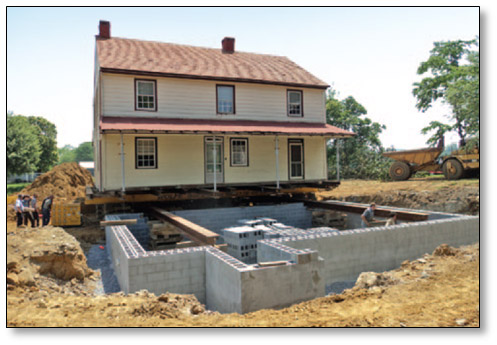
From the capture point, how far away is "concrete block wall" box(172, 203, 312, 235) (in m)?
14.9

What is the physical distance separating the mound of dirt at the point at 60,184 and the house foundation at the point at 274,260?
18364 millimetres

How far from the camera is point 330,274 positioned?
931 centimetres

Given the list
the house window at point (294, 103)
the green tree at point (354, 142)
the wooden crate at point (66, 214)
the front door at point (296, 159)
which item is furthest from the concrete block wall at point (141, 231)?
the green tree at point (354, 142)

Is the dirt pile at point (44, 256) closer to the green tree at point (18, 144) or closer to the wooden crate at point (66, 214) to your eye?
the green tree at point (18, 144)

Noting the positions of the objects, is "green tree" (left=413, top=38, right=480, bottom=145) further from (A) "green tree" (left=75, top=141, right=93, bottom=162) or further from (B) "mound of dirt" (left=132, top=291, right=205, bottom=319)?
(A) "green tree" (left=75, top=141, right=93, bottom=162)

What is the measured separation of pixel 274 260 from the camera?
8.16 m

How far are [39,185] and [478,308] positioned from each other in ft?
105

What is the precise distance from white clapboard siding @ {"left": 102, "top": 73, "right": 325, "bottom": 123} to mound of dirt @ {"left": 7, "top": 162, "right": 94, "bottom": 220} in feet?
43.2

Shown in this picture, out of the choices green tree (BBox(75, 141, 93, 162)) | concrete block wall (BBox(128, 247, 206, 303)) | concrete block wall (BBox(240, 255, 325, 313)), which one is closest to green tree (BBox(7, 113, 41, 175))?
concrete block wall (BBox(128, 247, 206, 303))

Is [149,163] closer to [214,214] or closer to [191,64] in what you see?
[214,214]

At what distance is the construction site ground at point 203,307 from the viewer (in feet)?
16.4

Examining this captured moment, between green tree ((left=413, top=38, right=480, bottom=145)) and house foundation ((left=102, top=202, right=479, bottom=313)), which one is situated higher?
green tree ((left=413, top=38, right=480, bottom=145))

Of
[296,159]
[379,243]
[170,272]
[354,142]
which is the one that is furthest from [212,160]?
Result: [354,142]

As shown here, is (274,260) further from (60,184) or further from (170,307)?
(60,184)
